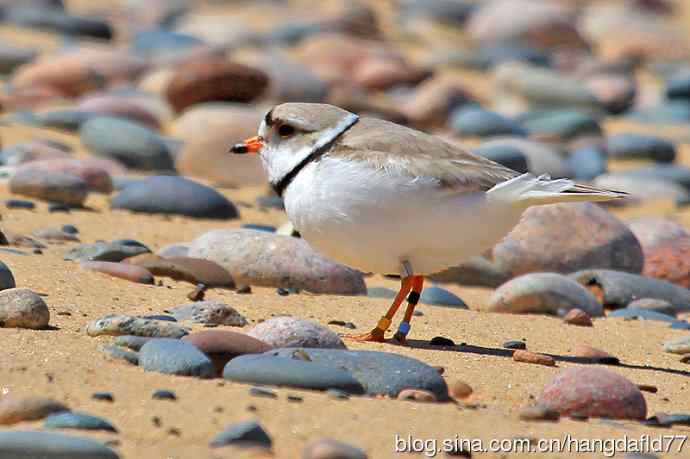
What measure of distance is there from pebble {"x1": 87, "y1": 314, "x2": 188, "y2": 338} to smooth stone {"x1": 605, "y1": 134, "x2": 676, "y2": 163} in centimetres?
764

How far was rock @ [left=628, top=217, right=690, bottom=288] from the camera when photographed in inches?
297

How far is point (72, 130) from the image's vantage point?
1001cm

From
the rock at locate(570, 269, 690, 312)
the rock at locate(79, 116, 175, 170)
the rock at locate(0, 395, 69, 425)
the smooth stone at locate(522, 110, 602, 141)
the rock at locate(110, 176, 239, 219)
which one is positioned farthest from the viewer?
the smooth stone at locate(522, 110, 602, 141)

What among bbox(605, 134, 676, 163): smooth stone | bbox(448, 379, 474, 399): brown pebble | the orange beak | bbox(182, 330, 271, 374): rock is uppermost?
the orange beak

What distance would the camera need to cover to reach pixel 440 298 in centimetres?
635

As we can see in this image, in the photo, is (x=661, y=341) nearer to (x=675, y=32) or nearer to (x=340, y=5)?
(x=340, y=5)

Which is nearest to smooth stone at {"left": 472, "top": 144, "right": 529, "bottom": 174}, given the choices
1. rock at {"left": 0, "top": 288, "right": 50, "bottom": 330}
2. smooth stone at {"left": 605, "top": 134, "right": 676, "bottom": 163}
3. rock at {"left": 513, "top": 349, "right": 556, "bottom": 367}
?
smooth stone at {"left": 605, "top": 134, "right": 676, "bottom": 163}

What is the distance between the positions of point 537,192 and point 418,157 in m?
0.49

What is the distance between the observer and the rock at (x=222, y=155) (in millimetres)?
9391

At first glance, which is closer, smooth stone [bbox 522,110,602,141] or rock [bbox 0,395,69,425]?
rock [bbox 0,395,69,425]

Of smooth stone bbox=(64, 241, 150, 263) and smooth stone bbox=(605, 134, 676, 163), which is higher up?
smooth stone bbox=(64, 241, 150, 263)

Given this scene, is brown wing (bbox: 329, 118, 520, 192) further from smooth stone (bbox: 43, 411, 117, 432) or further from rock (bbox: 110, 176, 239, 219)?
rock (bbox: 110, 176, 239, 219)

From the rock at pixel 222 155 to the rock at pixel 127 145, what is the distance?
173 mm

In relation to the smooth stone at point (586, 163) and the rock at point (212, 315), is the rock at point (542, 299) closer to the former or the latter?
the rock at point (212, 315)
